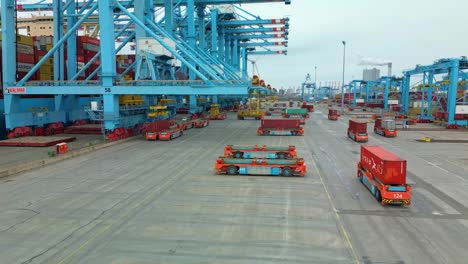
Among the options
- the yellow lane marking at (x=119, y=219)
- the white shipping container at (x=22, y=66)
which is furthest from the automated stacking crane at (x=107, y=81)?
the yellow lane marking at (x=119, y=219)

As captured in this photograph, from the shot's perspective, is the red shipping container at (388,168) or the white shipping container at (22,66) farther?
the white shipping container at (22,66)

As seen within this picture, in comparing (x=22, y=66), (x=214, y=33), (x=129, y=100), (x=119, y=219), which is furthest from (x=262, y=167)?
(x=214, y=33)

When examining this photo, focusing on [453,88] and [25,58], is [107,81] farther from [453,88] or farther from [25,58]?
[453,88]

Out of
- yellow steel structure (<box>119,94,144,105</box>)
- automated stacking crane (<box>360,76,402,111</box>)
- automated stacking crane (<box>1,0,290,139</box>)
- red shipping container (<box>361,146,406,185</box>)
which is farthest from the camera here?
automated stacking crane (<box>360,76,402,111</box>)

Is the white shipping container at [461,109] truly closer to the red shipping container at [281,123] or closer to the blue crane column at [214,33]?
the red shipping container at [281,123]

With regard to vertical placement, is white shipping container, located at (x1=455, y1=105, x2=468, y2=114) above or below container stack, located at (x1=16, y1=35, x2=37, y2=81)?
below

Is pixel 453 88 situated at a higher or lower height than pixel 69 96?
higher

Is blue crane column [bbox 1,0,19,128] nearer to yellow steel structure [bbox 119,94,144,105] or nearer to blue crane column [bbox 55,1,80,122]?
blue crane column [bbox 55,1,80,122]

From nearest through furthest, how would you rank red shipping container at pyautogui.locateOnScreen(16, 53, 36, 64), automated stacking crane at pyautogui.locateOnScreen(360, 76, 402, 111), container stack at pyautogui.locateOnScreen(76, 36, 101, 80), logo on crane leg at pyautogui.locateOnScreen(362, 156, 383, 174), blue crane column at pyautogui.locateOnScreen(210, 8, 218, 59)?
logo on crane leg at pyautogui.locateOnScreen(362, 156, 383, 174) → red shipping container at pyautogui.locateOnScreen(16, 53, 36, 64) → container stack at pyautogui.locateOnScreen(76, 36, 101, 80) → blue crane column at pyautogui.locateOnScreen(210, 8, 218, 59) → automated stacking crane at pyautogui.locateOnScreen(360, 76, 402, 111)

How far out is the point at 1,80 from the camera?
33.4 meters

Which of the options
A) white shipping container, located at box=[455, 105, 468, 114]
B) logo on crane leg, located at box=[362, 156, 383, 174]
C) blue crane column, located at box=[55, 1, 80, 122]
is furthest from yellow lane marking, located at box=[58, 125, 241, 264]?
white shipping container, located at box=[455, 105, 468, 114]

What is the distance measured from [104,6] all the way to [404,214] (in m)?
28.9

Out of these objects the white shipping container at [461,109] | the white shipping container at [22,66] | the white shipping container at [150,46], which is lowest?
the white shipping container at [461,109]

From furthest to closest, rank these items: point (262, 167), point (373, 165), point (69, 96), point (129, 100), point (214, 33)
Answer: point (214, 33)
point (69, 96)
point (129, 100)
point (262, 167)
point (373, 165)
